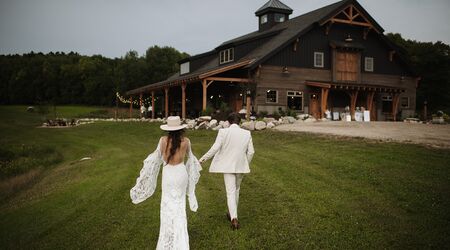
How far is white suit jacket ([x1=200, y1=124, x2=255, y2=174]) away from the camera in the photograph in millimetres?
7246

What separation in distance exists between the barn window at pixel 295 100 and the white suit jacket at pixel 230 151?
22.2m

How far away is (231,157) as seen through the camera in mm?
7270

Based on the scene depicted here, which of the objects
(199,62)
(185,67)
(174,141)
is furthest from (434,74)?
(174,141)

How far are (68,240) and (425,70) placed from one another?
1944 inches

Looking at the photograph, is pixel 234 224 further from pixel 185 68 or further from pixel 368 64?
pixel 185 68

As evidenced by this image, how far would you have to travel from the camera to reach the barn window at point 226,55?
33.4 meters

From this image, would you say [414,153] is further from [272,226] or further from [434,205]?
[272,226]

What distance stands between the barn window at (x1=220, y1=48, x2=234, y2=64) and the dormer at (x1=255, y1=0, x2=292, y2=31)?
6334 mm

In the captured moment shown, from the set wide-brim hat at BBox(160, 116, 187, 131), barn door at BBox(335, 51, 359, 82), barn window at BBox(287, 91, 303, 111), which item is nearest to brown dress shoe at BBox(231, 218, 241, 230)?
wide-brim hat at BBox(160, 116, 187, 131)

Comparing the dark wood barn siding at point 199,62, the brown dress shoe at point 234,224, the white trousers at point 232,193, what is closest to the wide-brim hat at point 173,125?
the white trousers at point 232,193

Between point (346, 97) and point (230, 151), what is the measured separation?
25920 millimetres

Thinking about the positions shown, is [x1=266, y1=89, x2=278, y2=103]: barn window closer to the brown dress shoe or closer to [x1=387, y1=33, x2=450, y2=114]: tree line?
the brown dress shoe

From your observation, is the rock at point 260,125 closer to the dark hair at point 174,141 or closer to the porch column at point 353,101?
the porch column at point 353,101

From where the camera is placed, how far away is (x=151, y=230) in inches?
297
